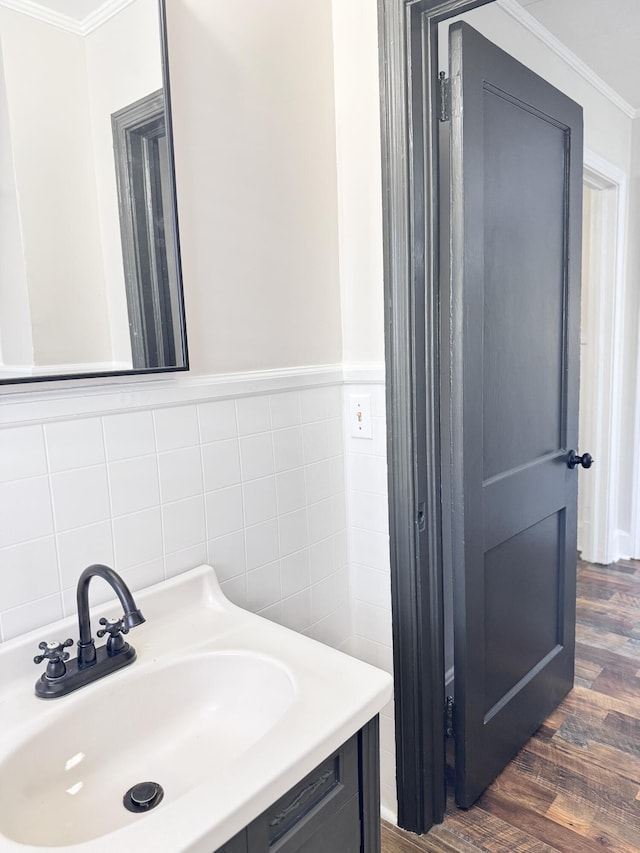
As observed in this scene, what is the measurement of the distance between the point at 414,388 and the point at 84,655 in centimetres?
94

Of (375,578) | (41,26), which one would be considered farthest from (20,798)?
(41,26)

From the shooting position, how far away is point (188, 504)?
1308mm

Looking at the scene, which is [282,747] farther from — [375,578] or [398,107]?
[398,107]

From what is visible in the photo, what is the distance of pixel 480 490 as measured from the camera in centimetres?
168

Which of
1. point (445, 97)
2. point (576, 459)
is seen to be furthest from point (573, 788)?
point (445, 97)

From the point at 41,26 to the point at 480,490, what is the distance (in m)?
1.41

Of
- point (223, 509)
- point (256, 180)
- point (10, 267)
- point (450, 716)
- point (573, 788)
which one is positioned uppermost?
point (256, 180)

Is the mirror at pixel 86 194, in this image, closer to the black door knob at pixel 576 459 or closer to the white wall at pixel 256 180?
the white wall at pixel 256 180

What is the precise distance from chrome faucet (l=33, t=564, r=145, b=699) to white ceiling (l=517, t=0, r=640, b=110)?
7.71 ft

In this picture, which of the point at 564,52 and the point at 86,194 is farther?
the point at 564,52

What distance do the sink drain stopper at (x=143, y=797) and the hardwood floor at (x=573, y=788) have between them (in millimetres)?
1009

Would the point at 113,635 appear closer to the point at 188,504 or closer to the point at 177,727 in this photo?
the point at 177,727

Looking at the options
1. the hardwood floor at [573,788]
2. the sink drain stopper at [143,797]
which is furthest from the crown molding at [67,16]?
the hardwood floor at [573,788]

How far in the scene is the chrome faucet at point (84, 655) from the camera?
0.98m
